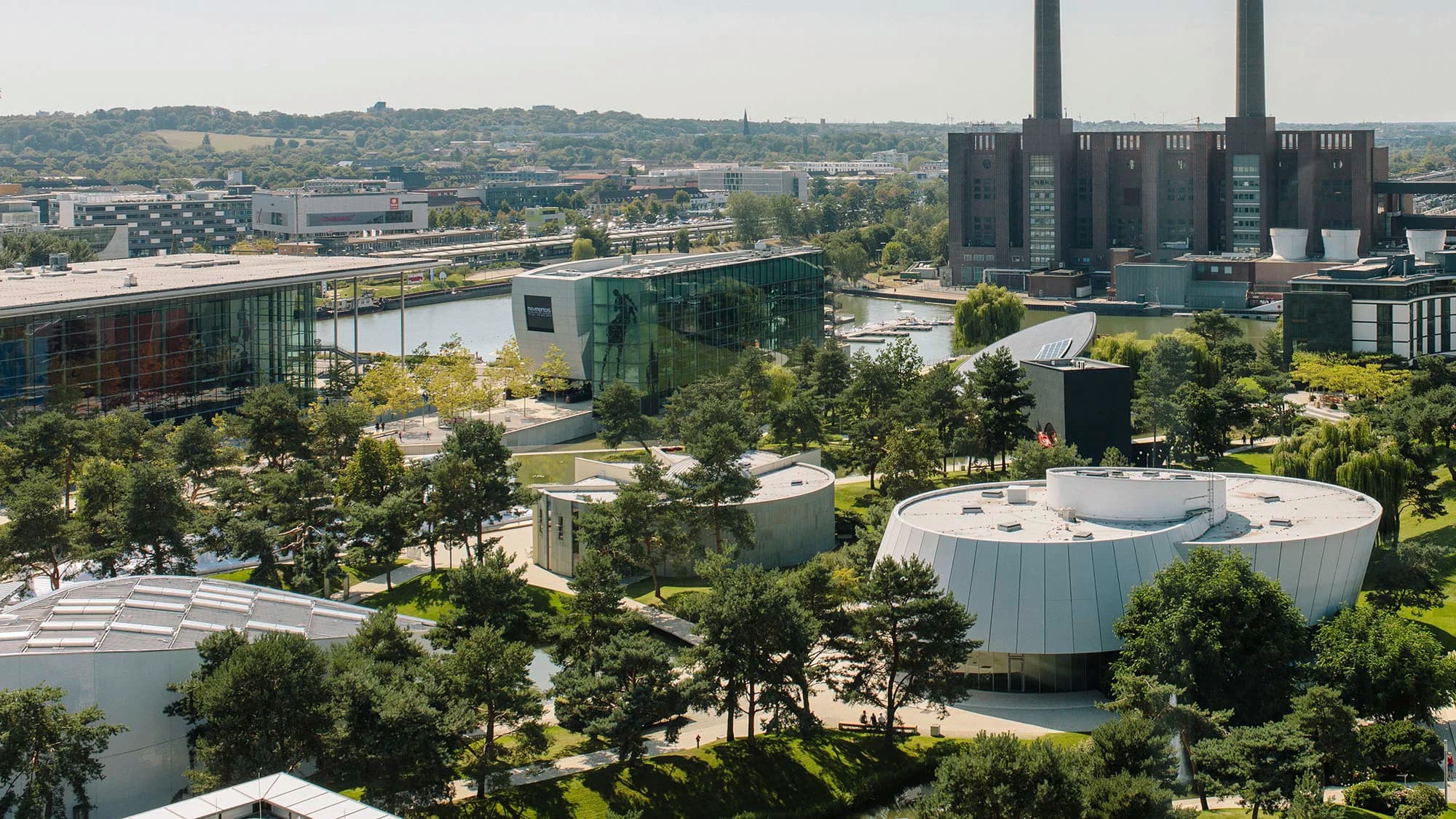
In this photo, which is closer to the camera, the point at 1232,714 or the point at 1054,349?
the point at 1232,714

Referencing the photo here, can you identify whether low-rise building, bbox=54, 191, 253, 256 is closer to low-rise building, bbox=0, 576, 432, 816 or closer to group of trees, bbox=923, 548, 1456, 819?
low-rise building, bbox=0, 576, 432, 816

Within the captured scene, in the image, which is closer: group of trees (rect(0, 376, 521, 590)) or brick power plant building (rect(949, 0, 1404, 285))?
group of trees (rect(0, 376, 521, 590))

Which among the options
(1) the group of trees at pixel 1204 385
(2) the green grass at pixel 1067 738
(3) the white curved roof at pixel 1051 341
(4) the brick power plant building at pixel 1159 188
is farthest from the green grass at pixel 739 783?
(4) the brick power plant building at pixel 1159 188

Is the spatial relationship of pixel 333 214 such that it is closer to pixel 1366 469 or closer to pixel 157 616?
pixel 1366 469

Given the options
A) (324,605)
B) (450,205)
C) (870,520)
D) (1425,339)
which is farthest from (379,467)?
(450,205)

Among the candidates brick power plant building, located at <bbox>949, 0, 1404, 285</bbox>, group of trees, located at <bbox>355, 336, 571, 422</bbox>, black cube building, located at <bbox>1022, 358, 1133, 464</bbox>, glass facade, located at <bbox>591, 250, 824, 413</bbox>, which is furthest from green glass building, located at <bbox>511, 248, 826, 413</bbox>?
brick power plant building, located at <bbox>949, 0, 1404, 285</bbox>

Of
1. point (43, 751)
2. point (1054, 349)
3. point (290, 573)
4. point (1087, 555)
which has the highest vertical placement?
point (1054, 349)

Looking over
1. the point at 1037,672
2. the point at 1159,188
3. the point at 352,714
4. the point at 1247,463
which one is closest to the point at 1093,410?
the point at 1247,463
